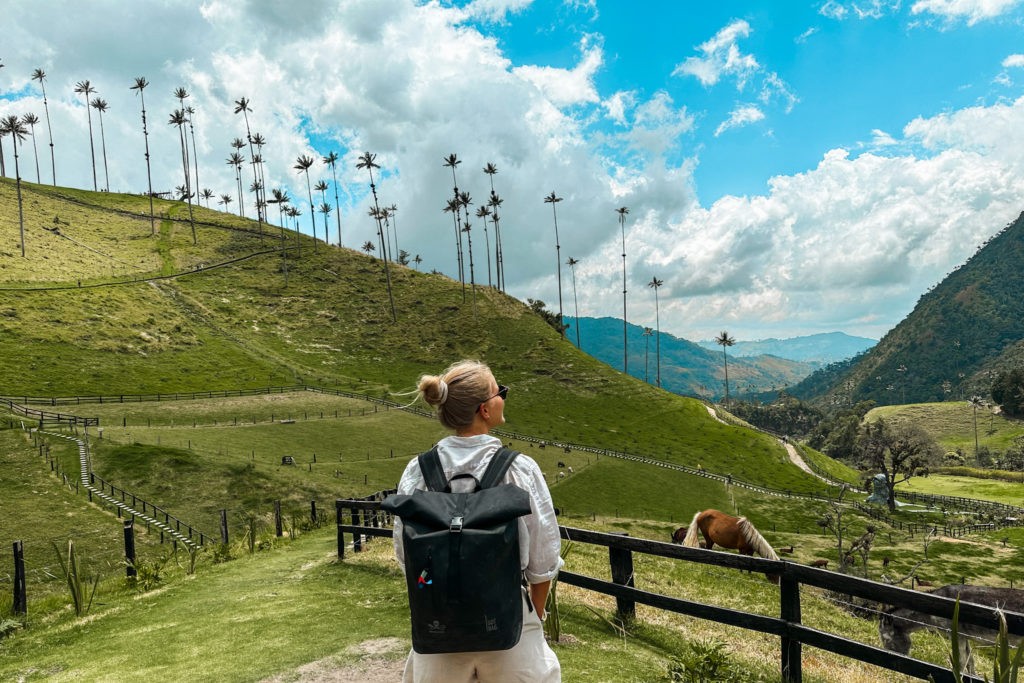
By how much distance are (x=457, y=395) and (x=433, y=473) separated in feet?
1.65

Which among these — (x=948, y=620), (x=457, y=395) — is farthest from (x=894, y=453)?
(x=457, y=395)

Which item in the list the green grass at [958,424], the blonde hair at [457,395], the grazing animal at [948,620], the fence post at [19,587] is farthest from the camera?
the green grass at [958,424]

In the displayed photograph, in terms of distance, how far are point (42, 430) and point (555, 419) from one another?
2312 inches

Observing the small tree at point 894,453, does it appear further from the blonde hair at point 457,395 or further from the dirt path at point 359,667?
the blonde hair at point 457,395


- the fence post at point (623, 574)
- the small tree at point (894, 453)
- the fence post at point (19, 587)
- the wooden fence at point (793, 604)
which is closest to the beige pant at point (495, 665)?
the wooden fence at point (793, 604)

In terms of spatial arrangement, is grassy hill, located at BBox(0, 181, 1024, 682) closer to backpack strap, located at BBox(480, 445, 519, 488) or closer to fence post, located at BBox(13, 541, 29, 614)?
fence post, located at BBox(13, 541, 29, 614)

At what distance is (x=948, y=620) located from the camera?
10031 mm

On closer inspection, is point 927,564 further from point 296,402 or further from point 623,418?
point 296,402

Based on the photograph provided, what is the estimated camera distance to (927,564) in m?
42.7

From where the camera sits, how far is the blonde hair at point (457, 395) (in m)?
3.50

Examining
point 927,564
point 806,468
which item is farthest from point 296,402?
point 806,468

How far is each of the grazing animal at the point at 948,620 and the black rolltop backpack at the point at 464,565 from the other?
24.2 feet

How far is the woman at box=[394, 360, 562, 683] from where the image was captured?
3217 millimetres

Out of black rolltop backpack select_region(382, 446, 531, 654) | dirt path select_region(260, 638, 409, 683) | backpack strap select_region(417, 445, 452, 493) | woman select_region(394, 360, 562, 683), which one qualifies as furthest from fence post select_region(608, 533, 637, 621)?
backpack strap select_region(417, 445, 452, 493)
